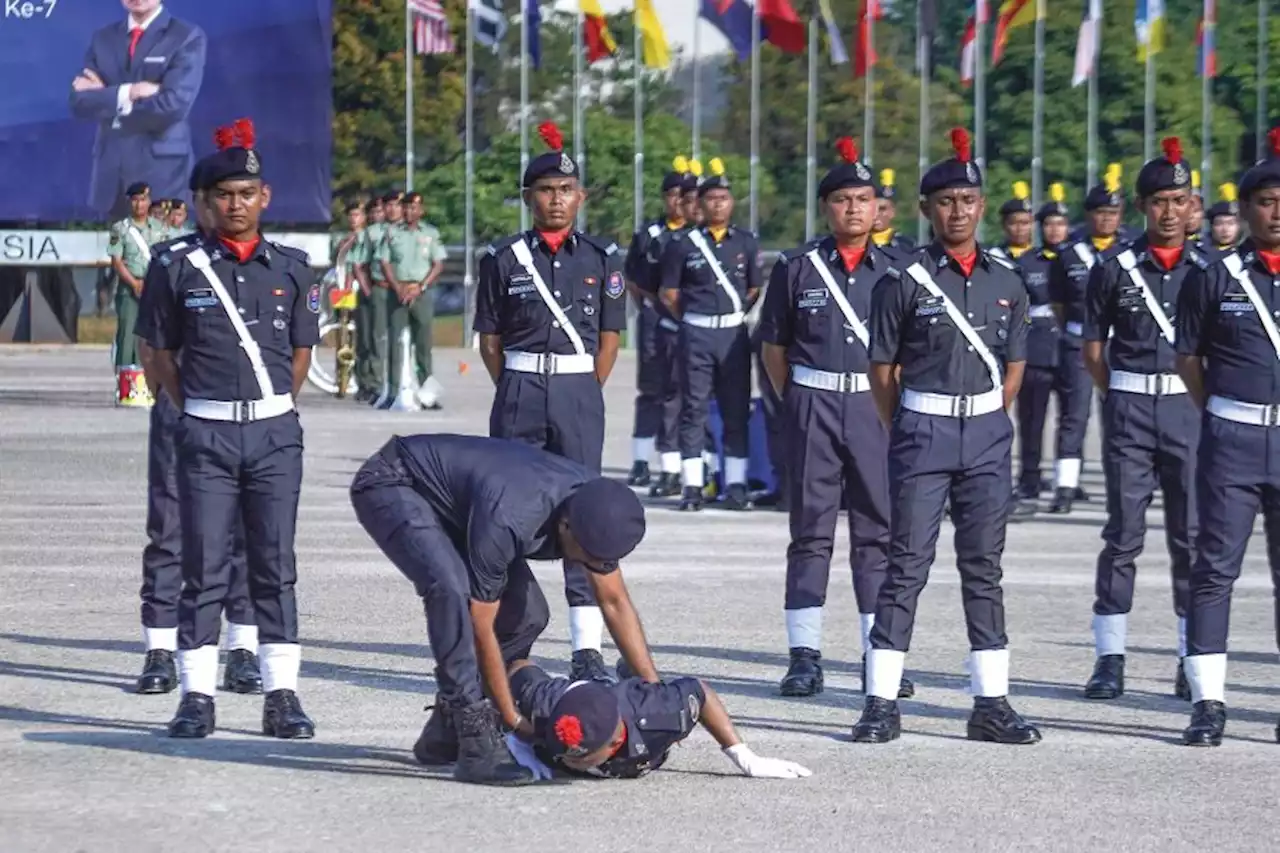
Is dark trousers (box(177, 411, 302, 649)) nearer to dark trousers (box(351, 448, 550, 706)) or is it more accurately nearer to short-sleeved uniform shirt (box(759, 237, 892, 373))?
dark trousers (box(351, 448, 550, 706))

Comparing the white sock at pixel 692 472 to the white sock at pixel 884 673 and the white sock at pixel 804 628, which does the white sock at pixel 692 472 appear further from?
the white sock at pixel 884 673

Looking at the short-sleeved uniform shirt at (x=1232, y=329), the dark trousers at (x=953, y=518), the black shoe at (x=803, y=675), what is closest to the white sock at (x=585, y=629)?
the black shoe at (x=803, y=675)

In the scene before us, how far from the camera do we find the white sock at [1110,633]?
11773 millimetres

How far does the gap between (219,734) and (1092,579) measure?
693 cm

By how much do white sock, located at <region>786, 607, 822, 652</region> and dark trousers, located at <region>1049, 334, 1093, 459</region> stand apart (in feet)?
26.8

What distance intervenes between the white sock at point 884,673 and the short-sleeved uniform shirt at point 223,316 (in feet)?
8.15

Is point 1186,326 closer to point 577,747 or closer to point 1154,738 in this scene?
point 1154,738

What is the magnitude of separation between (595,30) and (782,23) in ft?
11.5

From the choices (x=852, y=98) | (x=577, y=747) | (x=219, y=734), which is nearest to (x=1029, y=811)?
(x=577, y=747)

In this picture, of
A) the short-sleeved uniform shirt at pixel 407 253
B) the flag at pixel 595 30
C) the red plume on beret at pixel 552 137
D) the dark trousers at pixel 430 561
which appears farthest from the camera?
the flag at pixel 595 30

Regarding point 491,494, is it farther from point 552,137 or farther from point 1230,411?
point 552,137

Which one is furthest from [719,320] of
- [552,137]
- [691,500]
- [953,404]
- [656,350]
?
[953,404]

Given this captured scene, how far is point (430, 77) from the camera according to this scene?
62812 mm

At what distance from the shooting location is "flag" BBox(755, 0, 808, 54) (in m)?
48.4
